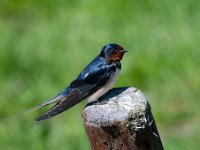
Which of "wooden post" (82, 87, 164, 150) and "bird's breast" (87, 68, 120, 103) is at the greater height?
"bird's breast" (87, 68, 120, 103)

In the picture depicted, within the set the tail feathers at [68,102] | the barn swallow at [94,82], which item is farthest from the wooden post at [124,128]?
the barn swallow at [94,82]

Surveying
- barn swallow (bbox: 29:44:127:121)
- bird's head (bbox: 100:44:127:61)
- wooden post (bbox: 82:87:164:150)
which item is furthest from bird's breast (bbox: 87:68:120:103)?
wooden post (bbox: 82:87:164:150)

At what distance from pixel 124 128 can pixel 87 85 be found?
922mm

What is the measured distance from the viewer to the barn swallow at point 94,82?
13.4 feet

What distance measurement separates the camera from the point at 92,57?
24.0 feet

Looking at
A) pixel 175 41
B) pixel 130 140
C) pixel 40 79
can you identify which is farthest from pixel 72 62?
pixel 130 140

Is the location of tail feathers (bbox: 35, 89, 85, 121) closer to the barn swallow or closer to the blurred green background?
the barn swallow

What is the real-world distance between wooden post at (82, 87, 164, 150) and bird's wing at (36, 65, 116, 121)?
57 centimetres

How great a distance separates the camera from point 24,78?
7.41 metres

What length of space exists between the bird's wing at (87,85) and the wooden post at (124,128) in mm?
573

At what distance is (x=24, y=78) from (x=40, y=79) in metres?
0.21

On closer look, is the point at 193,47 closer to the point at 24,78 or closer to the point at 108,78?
the point at 24,78

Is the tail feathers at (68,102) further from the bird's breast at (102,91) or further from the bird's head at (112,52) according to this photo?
the bird's head at (112,52)

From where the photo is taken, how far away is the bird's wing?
409 centimetres
